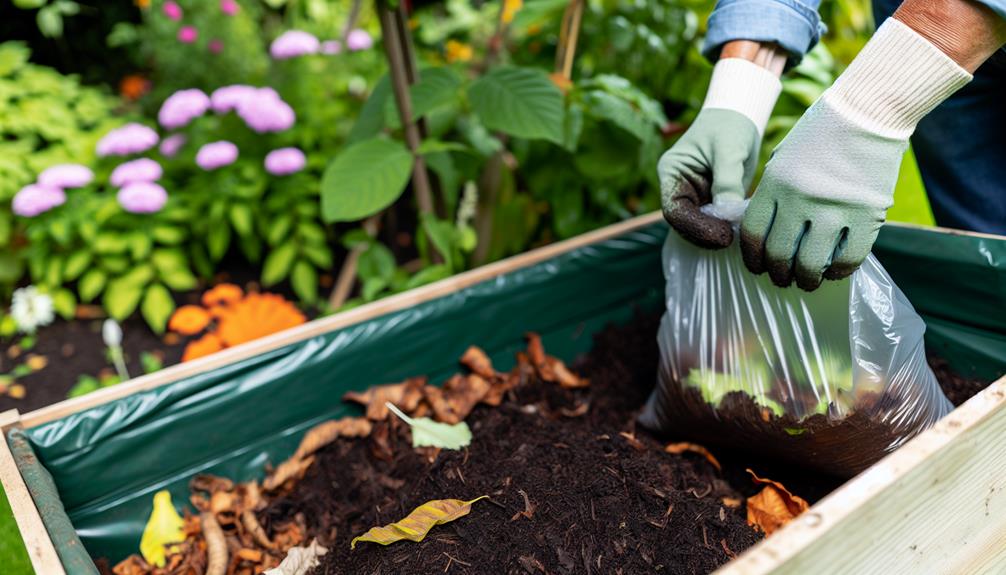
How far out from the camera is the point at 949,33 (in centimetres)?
88

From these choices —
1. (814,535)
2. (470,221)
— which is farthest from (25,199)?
(814,535)

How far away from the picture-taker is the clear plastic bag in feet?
3.45

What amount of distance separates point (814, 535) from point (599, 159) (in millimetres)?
1253

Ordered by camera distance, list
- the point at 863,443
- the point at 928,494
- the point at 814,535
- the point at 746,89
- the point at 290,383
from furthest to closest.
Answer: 1. the point at 290,383
2. the point at 746,89
3. the point at 863,443
4. the point at 928,494
5. the point at 814,535

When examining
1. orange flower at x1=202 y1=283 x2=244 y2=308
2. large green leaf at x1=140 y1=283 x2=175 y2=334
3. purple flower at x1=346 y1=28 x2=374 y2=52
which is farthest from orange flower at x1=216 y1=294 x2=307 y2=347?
purple flower at x1=346 y1=28 x2=374 y2=52

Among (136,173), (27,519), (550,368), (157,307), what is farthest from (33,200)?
(550,368)

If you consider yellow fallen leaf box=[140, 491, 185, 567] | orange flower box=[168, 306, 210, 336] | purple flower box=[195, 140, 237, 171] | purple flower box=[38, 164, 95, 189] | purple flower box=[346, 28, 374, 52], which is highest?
purple flower box=[346, 28, 374, 52]

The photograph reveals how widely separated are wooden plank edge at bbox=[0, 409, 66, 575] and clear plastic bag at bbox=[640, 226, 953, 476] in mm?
940

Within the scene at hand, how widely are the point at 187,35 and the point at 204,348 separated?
52.7 inches

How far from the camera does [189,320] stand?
1.97 m

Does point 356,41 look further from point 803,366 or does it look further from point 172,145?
point 803,366

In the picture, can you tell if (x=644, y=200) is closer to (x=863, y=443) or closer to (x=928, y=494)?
(x=863, y=443)

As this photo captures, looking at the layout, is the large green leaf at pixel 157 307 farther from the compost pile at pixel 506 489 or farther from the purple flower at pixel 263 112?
the compost pile at pixel 506 489

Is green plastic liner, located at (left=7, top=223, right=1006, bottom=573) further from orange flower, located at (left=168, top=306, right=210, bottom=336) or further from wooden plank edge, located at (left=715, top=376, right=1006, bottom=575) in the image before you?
orange flower, located at (left=168, top=306, right=210, bottom=336)
